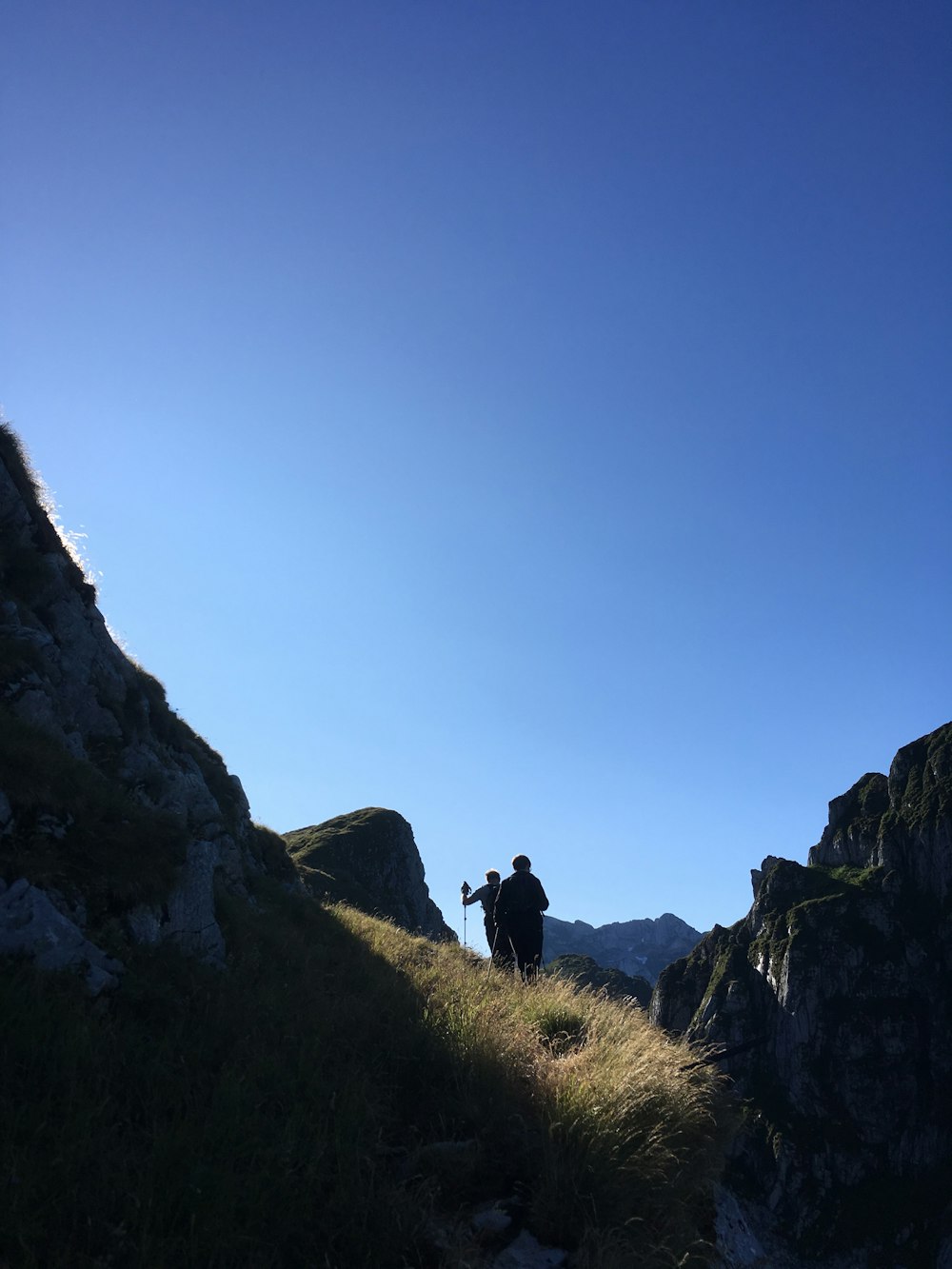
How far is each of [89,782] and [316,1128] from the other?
17.5 ft

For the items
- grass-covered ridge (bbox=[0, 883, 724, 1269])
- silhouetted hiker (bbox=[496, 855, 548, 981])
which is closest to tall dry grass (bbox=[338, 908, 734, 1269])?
grass-covered ridge (bbox=[0, 883, 724, 1269])

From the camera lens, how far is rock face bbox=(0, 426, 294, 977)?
736 centimetres

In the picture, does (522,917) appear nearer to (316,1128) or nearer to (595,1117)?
(595,1117)

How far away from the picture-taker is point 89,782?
873cm

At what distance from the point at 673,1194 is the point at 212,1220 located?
374 centimetres

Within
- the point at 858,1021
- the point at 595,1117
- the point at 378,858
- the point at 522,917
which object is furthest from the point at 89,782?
the point at 858,1021

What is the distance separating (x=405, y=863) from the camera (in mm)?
62125

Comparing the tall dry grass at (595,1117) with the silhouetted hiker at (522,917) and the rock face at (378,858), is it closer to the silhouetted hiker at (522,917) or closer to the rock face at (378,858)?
the silhouetted hiker at (522,917)

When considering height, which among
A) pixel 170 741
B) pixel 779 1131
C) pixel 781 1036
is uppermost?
pixel 170 741

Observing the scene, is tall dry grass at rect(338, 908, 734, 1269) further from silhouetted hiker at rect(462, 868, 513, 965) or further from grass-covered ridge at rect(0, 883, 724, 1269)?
silhouetted hiker at rect(462, 868, 513, 965)

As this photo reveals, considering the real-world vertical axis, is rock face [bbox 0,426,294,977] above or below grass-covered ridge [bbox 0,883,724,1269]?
above

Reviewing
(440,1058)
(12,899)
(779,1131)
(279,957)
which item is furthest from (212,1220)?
(779,1131)

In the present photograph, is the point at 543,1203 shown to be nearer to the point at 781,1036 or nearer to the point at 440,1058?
the point at 440,1058

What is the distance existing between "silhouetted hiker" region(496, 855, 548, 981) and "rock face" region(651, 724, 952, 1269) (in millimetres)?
134869
